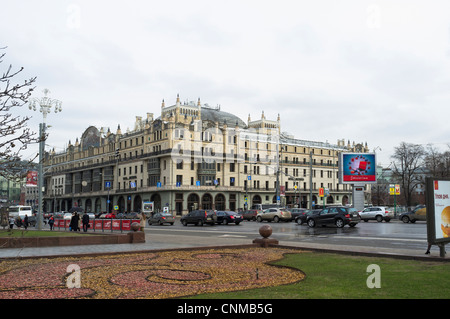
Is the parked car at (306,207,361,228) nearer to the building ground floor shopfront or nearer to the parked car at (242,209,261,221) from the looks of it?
the parked car at (242,209,261,221)

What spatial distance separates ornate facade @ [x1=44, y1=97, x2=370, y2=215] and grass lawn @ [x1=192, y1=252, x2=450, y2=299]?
56383 millimetres

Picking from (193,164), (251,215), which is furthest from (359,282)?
(193,164)

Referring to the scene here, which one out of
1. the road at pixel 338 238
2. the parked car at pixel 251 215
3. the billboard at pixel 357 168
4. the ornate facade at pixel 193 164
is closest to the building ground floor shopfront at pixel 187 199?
the ornate facade at pixel 193 164

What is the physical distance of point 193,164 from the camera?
8269 centimetres

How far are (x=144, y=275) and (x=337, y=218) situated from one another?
2457 cm

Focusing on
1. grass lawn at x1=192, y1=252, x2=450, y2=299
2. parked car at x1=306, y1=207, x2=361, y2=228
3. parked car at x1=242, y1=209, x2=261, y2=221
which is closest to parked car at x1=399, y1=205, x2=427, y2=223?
parked car at x1=306, y1=207, x2=361, y2=228

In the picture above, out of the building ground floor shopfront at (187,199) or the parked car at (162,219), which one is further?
the building ground floor shopfront at (187,199)

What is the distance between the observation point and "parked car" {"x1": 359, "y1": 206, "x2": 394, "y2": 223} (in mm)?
45812

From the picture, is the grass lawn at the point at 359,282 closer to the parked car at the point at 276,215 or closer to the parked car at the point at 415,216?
the parked car at the point at 415,216

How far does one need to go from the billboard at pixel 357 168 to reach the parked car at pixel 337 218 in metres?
20.5

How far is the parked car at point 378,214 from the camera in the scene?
45812 millimetres

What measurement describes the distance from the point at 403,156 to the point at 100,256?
66.3 metres

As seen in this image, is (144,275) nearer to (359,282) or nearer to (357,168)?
(359,282)
